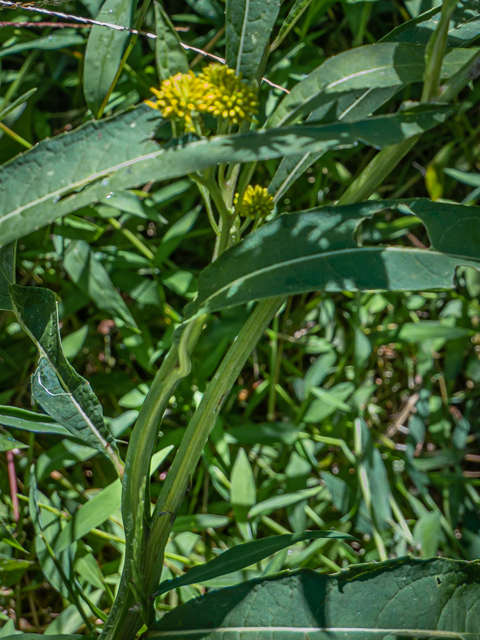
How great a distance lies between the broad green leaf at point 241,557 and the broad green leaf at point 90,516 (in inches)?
8.4

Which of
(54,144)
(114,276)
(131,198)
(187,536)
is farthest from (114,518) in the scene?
(54,144)

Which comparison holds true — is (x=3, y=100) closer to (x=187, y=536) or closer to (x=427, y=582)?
(x=187, y=536)

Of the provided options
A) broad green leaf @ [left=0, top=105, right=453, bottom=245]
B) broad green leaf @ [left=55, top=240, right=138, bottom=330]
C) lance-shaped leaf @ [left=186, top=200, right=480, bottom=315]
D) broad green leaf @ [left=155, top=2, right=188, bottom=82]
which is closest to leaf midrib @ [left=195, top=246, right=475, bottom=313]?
lance-shaped leaf @ [left=186, top=200, right=480, bottom=315]

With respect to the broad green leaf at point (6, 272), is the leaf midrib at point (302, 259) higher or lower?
lower

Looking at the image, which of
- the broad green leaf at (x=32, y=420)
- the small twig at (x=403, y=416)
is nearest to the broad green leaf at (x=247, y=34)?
the broad green leaf at (x=32, y=420)

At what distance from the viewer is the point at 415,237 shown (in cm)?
133

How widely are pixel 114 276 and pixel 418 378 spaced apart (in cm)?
78

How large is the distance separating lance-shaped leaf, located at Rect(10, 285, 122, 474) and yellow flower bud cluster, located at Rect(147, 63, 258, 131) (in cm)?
31

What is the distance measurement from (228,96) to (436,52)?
0.21 meters

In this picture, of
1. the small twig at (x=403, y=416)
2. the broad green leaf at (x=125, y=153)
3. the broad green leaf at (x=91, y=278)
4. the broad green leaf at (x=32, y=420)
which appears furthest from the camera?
the small twig at (x=403, y=416)

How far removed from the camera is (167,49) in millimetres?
548

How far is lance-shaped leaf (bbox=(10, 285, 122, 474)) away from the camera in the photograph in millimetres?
685

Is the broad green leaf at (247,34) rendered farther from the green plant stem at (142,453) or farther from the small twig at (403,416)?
the small twig at (403,416)

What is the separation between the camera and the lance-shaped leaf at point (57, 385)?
68 cm
